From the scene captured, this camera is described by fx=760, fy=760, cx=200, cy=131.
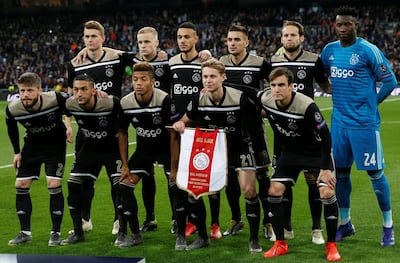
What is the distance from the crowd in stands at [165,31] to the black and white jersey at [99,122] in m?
33.6

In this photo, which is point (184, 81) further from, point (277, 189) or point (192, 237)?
point (277, 189)

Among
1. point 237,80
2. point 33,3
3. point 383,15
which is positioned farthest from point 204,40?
point 237,80

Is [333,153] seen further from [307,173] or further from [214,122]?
[214,122]

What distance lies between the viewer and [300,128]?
760 cm

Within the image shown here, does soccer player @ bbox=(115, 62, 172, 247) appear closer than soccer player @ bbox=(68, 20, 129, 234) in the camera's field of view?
Yes

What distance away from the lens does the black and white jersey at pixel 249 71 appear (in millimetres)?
8641

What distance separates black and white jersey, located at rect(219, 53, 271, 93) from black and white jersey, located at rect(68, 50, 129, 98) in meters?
1.37

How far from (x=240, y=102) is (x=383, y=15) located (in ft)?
136

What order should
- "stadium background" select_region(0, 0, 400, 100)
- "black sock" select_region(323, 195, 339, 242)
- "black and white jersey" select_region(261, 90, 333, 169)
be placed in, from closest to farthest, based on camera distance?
"black and white jersey" select_region(261, 90, 333, 169) → "black sock" select_region(323, 195, 339, 242) → "stadium background" select_region(0, 0, 400, 100)

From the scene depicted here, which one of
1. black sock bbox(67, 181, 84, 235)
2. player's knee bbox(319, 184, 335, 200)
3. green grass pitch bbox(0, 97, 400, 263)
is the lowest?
green grass pitch bbox(0, 97, 400, 263)

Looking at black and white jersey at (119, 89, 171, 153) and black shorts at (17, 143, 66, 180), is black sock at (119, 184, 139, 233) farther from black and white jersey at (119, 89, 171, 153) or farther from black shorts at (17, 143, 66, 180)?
black shorts at (17, 143, 66, 180)

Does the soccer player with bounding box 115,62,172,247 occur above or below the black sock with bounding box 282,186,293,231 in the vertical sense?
above

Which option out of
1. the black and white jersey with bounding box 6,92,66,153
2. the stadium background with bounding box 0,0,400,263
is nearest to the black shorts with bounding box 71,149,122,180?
the black and white jersey with bounding box 6,92,66,153

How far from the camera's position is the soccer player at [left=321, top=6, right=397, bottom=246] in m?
8.00
